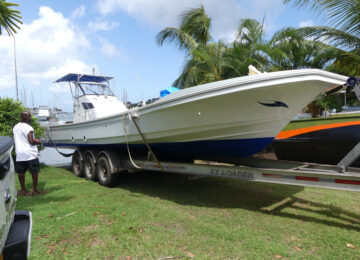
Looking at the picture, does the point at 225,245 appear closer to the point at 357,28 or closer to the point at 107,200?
the point at 107,200

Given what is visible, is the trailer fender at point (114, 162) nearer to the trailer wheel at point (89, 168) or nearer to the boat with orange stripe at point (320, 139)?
the trailer wheel at point (89, 168)

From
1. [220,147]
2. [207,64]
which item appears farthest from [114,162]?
[207,64]

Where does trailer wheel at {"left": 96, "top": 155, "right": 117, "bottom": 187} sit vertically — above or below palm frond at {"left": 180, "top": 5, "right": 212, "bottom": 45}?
below

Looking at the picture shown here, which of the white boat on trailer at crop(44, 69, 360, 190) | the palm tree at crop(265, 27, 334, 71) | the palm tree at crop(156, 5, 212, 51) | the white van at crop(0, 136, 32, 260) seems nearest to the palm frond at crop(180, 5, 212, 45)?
the palm tree at crop(156, 5, 212, 51)

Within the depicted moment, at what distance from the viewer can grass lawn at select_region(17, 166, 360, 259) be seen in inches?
116

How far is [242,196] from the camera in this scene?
484cm

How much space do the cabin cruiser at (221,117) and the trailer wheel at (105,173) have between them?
432 millimetres

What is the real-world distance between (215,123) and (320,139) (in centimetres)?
210

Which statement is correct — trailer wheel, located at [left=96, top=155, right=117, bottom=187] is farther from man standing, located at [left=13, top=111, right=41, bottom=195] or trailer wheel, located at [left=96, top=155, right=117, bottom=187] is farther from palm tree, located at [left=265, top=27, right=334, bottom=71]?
palm tree, located at [left=265, top=27, right=334, bottom=71]

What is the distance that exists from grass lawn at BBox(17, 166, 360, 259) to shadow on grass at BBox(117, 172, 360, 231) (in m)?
0.01

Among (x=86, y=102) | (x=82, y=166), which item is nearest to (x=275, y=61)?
(x=86, y=102)

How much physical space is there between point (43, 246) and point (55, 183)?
3.46m

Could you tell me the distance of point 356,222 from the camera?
355 cm

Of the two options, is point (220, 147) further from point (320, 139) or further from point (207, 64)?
point (207, 64)
